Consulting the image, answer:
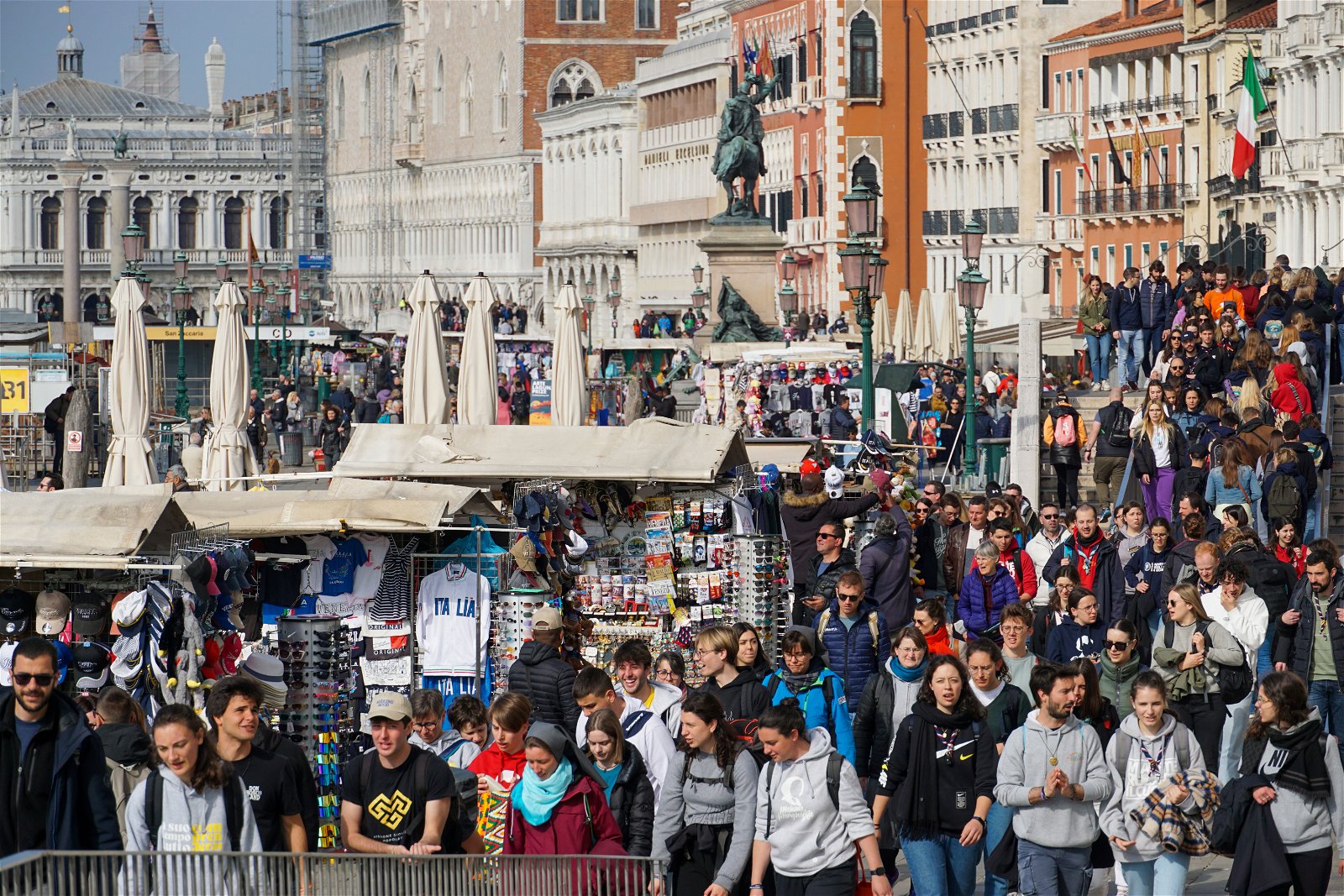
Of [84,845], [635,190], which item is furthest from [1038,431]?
[635,190]

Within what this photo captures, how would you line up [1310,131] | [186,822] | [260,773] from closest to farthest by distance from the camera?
[186,822] → [260,773] → [1310,131]

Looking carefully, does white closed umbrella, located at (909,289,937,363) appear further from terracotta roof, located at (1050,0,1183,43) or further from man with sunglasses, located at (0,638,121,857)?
man with sunglasses, located at (0,638,121,857)

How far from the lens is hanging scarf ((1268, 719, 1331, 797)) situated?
1038 cm

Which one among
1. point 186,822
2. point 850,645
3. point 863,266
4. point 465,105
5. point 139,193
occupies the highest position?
point 465,105

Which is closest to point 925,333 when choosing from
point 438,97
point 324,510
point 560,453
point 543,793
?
point 560,453

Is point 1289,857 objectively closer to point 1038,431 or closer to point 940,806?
point 940,806

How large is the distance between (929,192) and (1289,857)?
67264 mm

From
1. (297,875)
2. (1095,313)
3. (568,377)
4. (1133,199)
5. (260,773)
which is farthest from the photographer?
(1133,199)

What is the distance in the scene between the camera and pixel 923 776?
1054 centimetres

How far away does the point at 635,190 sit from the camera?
107 meters

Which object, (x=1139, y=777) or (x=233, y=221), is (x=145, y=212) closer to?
(x=233, y=221)

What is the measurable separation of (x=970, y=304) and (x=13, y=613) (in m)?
20.0

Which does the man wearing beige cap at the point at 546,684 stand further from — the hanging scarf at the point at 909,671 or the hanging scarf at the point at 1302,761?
the hanging scarf at the point at 1302,761

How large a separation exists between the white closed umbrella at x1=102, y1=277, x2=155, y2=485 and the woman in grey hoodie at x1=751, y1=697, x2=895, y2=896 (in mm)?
16009
